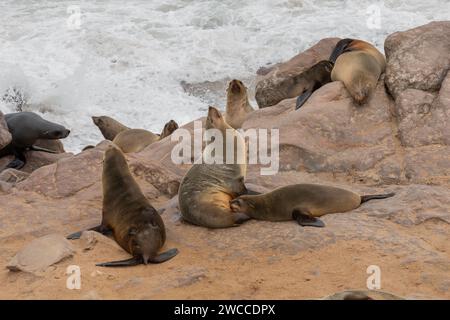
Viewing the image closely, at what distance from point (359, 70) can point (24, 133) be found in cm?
494

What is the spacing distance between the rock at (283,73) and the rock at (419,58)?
1924 millimetres

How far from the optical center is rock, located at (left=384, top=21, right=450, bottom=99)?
23.2ft

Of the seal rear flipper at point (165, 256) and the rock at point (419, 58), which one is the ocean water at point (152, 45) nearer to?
the rock at point (419, 58)

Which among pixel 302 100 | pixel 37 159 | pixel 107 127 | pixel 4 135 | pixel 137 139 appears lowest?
pixel 37 159

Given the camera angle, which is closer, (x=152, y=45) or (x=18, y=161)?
(x=18, y=161)

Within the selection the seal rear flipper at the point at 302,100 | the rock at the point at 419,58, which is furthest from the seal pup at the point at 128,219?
the rock at the point at 419,58

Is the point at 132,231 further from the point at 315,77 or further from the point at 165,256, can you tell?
Result: the point at 315,77

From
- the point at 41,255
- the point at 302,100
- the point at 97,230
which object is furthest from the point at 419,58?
the point at 41,255

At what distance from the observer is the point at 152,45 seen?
17.0m

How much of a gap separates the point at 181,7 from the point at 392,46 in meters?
12.9

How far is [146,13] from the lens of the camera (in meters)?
19.4

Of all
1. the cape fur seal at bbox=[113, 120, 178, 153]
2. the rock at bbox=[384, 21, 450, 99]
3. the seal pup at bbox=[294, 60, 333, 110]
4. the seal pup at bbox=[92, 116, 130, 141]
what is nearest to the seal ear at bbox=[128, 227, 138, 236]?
the rock at bbox=[384, 21, 450, 99]

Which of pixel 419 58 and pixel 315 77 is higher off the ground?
pixel 419 58

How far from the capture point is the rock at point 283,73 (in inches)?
370
